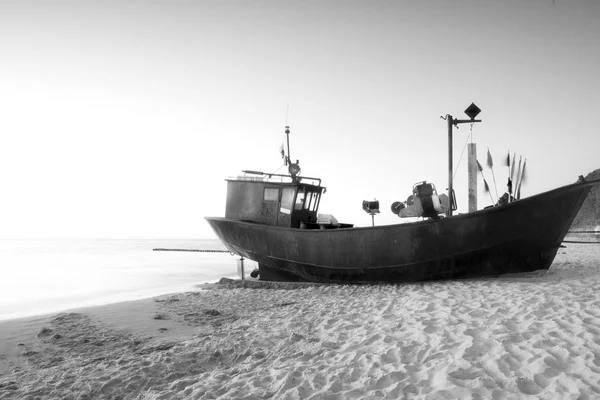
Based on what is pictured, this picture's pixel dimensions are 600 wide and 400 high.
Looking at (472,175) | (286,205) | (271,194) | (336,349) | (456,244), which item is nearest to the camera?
(336,349)

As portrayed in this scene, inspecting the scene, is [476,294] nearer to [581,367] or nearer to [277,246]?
[581,367]

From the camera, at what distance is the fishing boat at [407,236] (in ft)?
25.4

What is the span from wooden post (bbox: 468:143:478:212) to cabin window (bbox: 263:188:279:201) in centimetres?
528

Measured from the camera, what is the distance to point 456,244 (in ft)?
26.1

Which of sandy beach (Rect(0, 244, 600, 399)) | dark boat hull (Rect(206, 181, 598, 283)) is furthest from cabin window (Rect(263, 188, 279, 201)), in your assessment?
sandy beach (Rect(0, 244, 600, 399))

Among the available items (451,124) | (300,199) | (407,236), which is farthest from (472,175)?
(300,199)

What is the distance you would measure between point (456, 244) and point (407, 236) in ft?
3.42

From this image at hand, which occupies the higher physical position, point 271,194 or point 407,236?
point 271,194

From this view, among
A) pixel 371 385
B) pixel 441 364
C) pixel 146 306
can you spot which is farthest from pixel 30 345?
pixel 441 364

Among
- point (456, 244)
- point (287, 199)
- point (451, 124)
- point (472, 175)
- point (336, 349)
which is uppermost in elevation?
point (451, 124)

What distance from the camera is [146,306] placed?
8.16m

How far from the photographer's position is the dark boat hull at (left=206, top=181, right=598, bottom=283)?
25.3 ft

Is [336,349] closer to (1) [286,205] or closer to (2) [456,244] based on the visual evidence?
(2) [456,244]

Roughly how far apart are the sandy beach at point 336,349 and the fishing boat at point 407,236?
1062 mm
